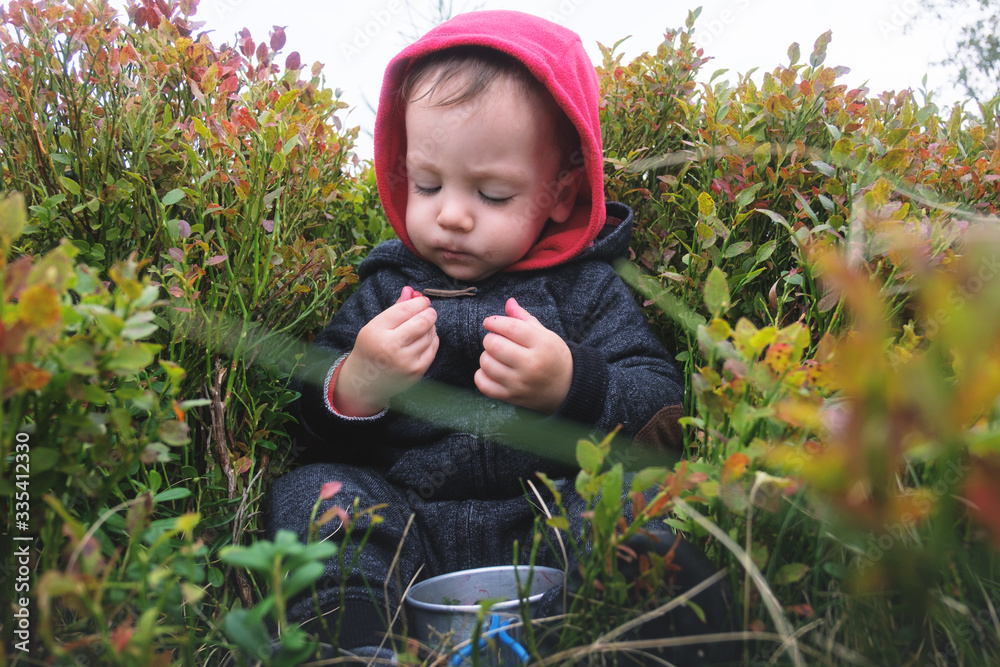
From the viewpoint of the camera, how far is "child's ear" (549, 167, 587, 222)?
2350 mm

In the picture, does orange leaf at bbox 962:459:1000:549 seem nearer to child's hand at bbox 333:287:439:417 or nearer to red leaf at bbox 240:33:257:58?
child's hand at bbox 333:287:439:417

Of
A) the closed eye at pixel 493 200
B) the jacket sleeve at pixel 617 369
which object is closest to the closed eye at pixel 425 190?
the closed eye at pixel 493 200

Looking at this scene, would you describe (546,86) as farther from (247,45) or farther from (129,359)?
(129,359)

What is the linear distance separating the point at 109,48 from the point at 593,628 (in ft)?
5.86

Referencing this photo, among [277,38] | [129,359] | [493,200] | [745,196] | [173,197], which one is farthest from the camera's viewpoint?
[277,38]

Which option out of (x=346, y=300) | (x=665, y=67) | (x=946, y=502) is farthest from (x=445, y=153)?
(x=946, y=502)

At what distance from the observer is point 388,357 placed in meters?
1.88

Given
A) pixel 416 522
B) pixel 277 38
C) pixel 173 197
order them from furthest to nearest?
pixel 277 38 → pixel 416 522 → pixel 173 197

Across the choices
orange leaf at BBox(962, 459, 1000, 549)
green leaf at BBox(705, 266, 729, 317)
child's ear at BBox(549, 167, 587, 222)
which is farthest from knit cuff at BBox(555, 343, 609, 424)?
orange leaf at BBox(962, 459, 1000, 549)

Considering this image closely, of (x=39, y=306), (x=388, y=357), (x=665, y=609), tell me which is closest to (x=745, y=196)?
(x=388, y=357)

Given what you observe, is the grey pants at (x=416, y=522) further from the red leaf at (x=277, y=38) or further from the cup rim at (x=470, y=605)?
the red leaf at (x=277, y=38)

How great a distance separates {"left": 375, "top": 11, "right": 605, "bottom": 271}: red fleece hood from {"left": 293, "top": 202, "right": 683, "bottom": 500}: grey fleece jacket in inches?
3.0

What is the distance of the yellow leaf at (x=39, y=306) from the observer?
0.74 m

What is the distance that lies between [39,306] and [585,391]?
1.40 m
